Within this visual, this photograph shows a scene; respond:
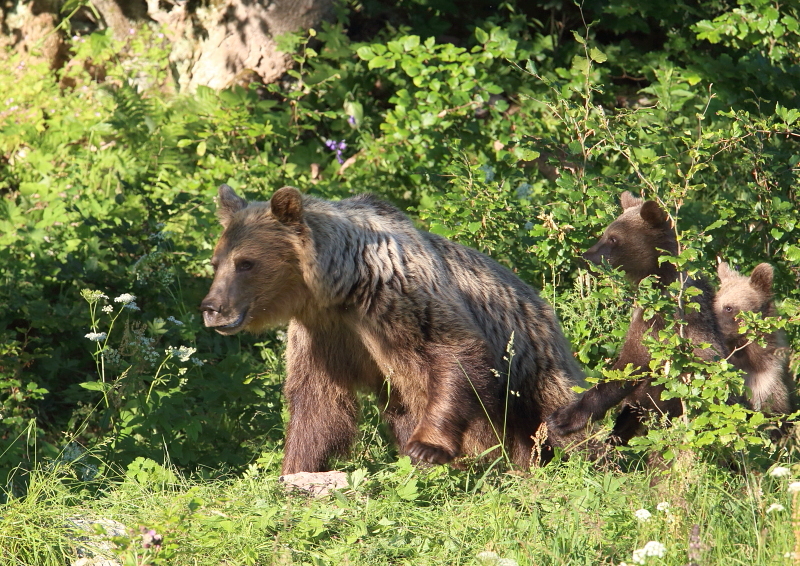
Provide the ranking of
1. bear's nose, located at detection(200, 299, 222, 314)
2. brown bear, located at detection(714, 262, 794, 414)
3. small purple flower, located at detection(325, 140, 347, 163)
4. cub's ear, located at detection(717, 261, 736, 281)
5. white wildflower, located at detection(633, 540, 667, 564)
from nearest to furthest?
1. white wildflower, located at detection(633, 540, 667, 564)
2. bear's nose, located at detection(200, 299, 222, 314)
3. brown bear, located at detection(714, 262, 794, 414)
4. cub's ear, located at detection(717, 261, 736, 281)
5. small purple flower, located at detection(325, 140, 347, 163)

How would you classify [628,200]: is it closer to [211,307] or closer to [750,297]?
[750,297]

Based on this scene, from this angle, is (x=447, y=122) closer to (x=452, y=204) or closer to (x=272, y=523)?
(x=452, y=204)

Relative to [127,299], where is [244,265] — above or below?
above

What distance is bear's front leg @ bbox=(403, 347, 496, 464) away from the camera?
5.58 m

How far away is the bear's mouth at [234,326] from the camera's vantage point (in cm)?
557

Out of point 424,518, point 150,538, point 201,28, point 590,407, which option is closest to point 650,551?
point 424,518

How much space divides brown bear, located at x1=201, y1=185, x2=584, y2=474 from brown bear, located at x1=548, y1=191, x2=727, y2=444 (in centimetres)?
38

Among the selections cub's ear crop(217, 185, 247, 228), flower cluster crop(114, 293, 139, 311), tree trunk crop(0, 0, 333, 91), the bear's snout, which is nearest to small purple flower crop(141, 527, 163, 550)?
the bear's snout

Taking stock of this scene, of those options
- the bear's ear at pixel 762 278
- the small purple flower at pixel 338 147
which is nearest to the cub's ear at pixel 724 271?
the bear's ear at pixel 762 278

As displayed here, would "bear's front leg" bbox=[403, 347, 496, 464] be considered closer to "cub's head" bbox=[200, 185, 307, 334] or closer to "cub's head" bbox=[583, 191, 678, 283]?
"cub's head" bbox=[200, 185, 307, 334]

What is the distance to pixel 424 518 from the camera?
4.78m

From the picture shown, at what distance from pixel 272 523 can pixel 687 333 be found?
267 centimetres

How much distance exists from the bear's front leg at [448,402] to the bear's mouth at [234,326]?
1.10 m

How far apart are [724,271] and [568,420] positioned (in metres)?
2.28
